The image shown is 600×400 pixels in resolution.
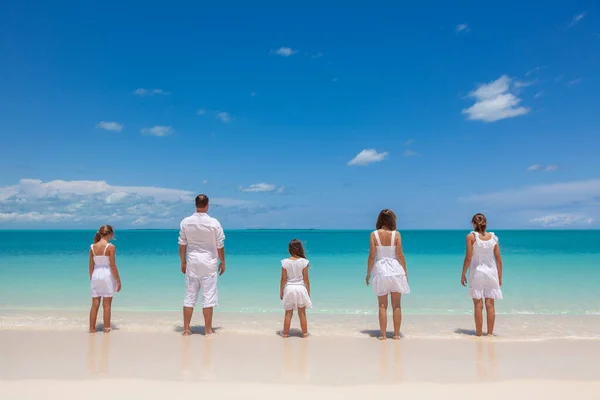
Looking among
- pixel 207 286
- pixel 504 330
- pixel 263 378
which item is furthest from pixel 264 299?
pixel 263 378

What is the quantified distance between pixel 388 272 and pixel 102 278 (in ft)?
14.2

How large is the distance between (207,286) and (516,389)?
4.17 metres

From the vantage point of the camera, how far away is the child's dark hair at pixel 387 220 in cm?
592

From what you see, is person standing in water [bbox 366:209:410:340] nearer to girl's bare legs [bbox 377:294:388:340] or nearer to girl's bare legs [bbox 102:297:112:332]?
girl's bare legs [bbox 377:294:388:340]

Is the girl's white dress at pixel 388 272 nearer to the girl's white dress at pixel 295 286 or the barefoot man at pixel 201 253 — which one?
the girl's white dress at pixel 295 286

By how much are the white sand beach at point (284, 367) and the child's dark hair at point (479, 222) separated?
1.64 metres

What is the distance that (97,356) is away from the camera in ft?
17.2

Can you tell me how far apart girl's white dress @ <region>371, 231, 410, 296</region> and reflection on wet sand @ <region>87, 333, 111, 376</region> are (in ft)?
12.0

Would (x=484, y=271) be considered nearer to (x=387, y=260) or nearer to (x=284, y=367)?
(x=387, y=260)

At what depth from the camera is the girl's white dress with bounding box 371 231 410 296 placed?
5.94 meters

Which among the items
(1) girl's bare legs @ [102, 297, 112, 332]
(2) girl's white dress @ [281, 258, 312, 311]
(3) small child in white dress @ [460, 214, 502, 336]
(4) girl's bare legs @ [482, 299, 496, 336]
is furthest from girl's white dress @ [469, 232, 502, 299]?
(1) girl's bare legs @ [102, 297, 112, 332]

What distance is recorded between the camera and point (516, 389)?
13.3 ft

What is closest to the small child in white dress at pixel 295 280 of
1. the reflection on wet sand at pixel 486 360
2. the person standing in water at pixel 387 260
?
the person standing in water at pixel 387 260

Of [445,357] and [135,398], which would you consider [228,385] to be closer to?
[135,398]
